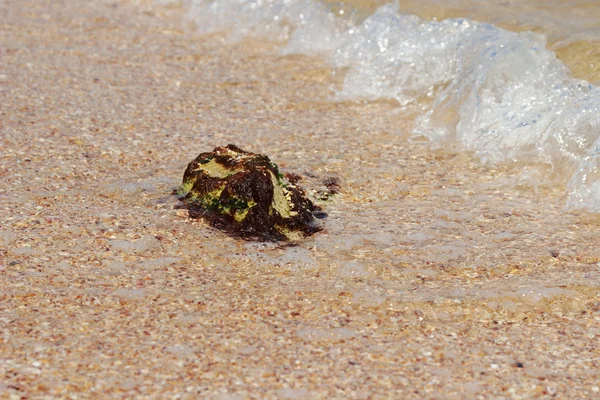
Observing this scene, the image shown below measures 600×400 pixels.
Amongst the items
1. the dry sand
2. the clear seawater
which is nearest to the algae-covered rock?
the dry sand

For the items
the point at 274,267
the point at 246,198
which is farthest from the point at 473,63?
the point at 274,267

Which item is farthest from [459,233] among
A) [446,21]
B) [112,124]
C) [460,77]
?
[446,21]

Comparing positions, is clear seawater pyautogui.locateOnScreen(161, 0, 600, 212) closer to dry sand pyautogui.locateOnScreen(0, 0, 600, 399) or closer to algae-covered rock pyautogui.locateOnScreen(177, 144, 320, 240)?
dry sand pyautogui.locateOnScreen(0, 0, 600, 399)

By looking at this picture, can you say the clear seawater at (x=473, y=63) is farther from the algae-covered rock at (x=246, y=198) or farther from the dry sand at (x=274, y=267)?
Result: the algae-covered rock at (x=246, y=198)

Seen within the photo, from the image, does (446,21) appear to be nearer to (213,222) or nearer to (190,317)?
(213,222)

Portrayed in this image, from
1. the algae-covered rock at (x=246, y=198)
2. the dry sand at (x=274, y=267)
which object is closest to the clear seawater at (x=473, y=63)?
the dry sand at (x=274, y=267)

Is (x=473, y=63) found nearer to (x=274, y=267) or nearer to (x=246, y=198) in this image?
(x=246, y=198)
